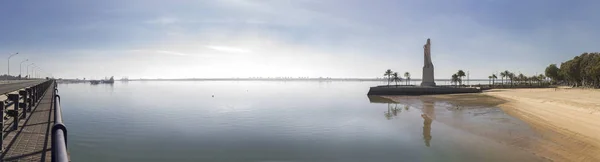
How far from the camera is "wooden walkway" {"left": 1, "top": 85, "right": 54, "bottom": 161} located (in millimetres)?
10570

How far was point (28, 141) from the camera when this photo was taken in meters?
12.5

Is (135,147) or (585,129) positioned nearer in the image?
(135,147)

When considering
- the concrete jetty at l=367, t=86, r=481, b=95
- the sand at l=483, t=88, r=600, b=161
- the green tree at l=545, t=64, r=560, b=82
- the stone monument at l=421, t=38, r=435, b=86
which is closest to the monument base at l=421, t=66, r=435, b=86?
the stone monument at l=421, t=38, r=435, b=86

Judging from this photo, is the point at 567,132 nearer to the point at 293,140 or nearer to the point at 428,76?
the point at 293,140

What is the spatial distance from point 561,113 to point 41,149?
154 ft

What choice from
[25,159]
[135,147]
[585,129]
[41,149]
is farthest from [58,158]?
[585,129]

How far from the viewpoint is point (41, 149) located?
37.5 ft

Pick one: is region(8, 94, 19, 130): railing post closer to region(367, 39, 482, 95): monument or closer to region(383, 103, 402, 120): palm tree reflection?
region(383, 103, 402, 120): palm tree reflection

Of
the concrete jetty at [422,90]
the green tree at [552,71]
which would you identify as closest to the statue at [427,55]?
the concrete jetty at [422,90]

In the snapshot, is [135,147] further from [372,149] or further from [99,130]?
[372,149]

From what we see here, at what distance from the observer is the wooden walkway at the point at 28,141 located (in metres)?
10.6

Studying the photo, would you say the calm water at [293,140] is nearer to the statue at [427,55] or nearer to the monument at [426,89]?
the monument at [426,89]

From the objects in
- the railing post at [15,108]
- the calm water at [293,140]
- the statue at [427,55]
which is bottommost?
the calm water at [293,140]

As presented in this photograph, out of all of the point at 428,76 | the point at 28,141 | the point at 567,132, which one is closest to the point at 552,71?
the point at 428,76
